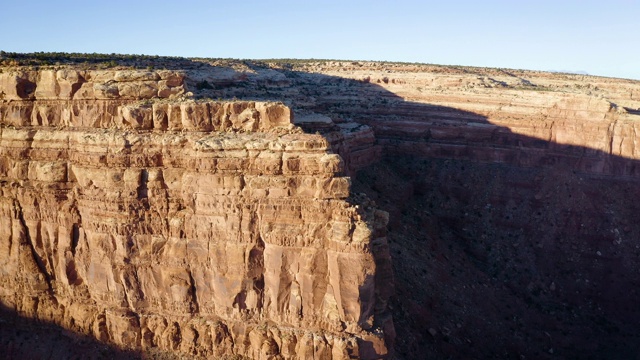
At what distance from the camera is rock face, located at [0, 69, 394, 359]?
2320 cm

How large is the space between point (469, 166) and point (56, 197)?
112ft

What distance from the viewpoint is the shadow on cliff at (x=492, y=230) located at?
34094 millimetres

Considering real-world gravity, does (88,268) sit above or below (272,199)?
below

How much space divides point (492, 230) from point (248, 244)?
1052 inches

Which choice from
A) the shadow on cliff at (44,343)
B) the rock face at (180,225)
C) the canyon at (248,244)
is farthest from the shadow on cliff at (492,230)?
the shadow on cliff at (44,343)

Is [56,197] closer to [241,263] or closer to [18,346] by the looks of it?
[18,346]

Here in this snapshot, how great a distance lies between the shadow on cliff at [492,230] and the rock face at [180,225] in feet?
18.8

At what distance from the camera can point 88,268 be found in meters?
27.4

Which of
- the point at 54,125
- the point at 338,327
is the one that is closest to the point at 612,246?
the point at 338,327

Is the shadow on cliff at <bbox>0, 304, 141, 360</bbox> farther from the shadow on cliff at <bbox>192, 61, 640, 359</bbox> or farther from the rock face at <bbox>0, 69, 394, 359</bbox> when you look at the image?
the shadow on cliff at <bbox>192, 61, 640, 359</bbox>

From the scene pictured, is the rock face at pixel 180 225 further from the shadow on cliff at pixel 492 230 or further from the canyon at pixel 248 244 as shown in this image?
the shadow on cliff at pixel 492 230

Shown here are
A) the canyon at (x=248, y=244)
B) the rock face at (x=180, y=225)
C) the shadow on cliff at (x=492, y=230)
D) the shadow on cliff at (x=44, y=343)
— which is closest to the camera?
the rock face at (x=180, y=225)

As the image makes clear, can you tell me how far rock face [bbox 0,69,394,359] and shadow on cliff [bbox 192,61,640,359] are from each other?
5718 mm

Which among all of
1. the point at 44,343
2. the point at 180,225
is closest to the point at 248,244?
the point at 180,225
